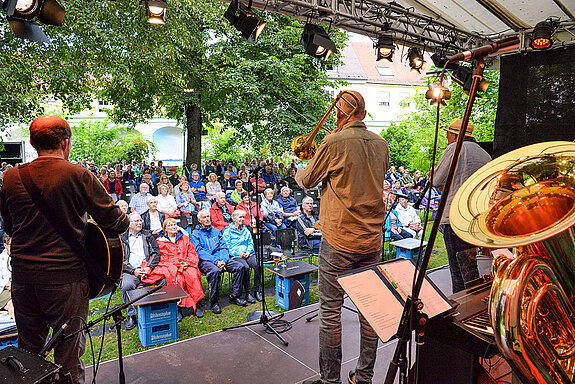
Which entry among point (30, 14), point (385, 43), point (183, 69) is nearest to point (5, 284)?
point (30, 14)

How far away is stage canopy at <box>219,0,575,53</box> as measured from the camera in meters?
5.51

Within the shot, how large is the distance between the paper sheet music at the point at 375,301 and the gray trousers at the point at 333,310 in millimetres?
708

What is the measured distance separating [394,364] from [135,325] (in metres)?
3.82

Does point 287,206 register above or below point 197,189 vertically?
below

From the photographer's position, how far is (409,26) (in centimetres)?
696

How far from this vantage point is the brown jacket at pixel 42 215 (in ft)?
6.53

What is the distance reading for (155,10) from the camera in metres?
5.05

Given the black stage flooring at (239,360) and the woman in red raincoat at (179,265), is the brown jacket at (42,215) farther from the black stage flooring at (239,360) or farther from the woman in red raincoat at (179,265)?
the woman in red raincoat at (179,265)

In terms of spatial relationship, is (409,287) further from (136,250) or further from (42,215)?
(136,250)

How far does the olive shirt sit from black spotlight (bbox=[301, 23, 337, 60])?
12.3 feet

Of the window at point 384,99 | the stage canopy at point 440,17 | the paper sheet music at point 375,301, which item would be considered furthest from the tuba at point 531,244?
the window at point 384,99

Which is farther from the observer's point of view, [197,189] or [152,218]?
[197,189]

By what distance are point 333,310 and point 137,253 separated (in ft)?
11.1

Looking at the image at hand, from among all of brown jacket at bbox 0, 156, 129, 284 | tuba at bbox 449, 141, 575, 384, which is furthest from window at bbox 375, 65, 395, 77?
brown jacket at bbox 0, 156, 129, 284
